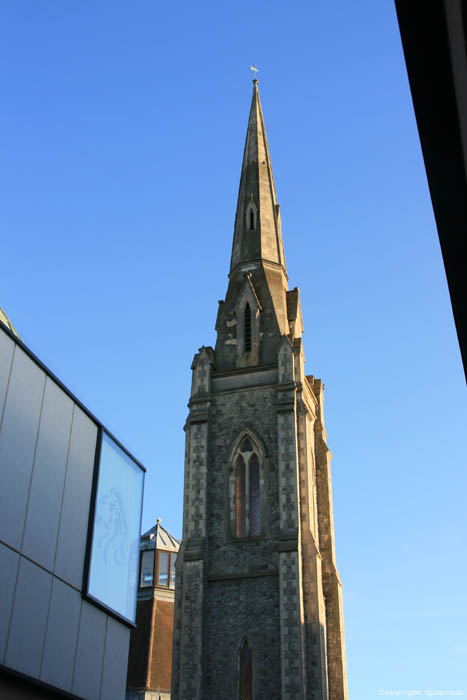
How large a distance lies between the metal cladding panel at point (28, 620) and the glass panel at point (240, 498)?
1691 centimetres

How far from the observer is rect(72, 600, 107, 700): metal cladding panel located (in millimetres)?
14539

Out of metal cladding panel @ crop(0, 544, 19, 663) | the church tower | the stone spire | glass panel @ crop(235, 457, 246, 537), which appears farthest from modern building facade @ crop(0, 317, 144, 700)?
the stone spire

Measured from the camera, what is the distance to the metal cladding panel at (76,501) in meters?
14.7

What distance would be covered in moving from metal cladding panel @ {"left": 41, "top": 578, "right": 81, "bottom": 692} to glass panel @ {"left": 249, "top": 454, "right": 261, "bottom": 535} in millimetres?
15795

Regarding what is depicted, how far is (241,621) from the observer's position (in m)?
28.0

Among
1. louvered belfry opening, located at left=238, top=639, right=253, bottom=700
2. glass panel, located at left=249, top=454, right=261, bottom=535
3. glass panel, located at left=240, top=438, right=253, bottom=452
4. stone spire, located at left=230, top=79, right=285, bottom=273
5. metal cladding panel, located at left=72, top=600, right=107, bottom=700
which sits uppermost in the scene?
stone spire, located at left=230, top=79, right=285, bottom=273

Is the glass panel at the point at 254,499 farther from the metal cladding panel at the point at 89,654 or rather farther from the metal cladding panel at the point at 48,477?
the metal cladding panel at the point at 48,477

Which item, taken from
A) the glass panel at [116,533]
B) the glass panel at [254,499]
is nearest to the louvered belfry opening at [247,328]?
the glass panel at [254,499]

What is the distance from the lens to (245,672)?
1075 inches

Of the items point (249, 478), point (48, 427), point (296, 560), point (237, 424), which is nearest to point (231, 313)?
point (237, 424)

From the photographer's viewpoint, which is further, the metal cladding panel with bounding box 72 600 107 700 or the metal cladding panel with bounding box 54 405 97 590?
the metal cladding panel with bounding box 54 405 97 590

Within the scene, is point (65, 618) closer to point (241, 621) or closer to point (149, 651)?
point (241, 621)

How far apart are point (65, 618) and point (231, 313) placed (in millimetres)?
23097

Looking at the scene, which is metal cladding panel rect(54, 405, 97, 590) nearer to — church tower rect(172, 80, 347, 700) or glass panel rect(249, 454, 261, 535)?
church tower rect(172, 80, 347, 700)
